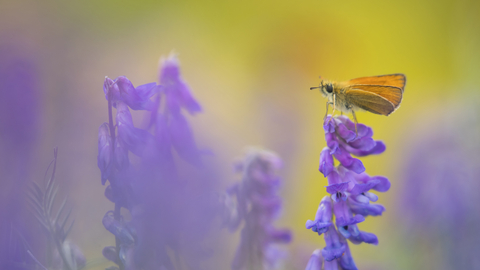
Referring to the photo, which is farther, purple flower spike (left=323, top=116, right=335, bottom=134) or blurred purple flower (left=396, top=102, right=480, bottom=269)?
blurred purple flower (left=396, top=102, right=480, bottom=269)

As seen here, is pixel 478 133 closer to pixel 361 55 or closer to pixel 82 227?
pixel 361 55

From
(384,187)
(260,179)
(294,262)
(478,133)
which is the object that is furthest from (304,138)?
(384,187)

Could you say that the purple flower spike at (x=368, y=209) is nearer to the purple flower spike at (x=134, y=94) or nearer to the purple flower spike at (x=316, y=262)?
the purple flower spike at (x=316, y=262)

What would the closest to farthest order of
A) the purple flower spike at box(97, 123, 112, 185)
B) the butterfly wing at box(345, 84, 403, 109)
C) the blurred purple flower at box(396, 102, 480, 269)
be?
Answer: the purple flower spike at box(97, 123, 112, 185) < the butterfly wing at box(345, 84, 403, 109) < the blurred purple flower at box(396, 102, 480, 269)

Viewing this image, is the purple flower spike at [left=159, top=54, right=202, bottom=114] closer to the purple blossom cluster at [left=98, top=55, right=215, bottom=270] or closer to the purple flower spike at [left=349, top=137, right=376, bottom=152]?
the purple blossom cluster at [left=98, top=55, right=215, bottom=270]

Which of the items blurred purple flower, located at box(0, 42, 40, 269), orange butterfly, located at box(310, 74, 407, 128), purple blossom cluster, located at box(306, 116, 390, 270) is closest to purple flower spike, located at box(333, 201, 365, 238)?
purple blossom cluster, located at box(306, 116, 390, 270)

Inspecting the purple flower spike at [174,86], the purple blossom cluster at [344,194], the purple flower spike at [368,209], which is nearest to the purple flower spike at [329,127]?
the purple blossom cluster at [344,194]
